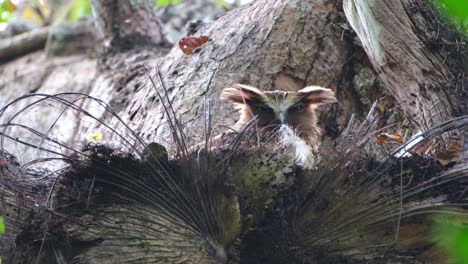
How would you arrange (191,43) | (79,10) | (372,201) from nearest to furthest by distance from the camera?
(372,201)
(191,43)
(79,10)

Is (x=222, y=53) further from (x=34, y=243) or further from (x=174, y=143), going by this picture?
(x=34, y=243)

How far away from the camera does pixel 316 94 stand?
17.0 feet

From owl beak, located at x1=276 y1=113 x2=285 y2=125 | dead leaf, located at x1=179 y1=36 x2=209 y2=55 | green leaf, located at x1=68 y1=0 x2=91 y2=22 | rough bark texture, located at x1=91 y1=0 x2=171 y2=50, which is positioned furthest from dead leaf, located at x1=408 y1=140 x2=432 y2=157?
green leaf, located at x1=68 y1=0 x2=91 y2=22

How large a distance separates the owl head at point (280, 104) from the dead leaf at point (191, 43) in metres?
0.66

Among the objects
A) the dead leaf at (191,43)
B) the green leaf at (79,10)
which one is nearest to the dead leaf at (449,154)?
the dead leaf at (191,43)

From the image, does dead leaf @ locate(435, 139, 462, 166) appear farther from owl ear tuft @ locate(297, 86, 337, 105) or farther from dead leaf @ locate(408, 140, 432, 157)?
owl ear tuft @ locate(297, 86, 337, 105)

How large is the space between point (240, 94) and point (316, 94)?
511mm

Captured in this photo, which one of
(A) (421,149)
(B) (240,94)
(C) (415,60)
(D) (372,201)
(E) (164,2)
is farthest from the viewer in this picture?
(E) (164,2)

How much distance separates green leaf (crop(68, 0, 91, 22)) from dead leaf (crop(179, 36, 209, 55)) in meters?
2.89

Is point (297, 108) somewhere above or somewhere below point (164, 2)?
below

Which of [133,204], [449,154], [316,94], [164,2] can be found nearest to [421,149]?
[449,154]

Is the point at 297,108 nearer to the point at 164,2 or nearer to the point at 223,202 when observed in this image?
the point at 223,202

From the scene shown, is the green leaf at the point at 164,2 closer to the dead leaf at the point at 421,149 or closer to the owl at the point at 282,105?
the owl at the point at 282,105

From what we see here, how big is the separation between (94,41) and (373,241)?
4.77 metres
